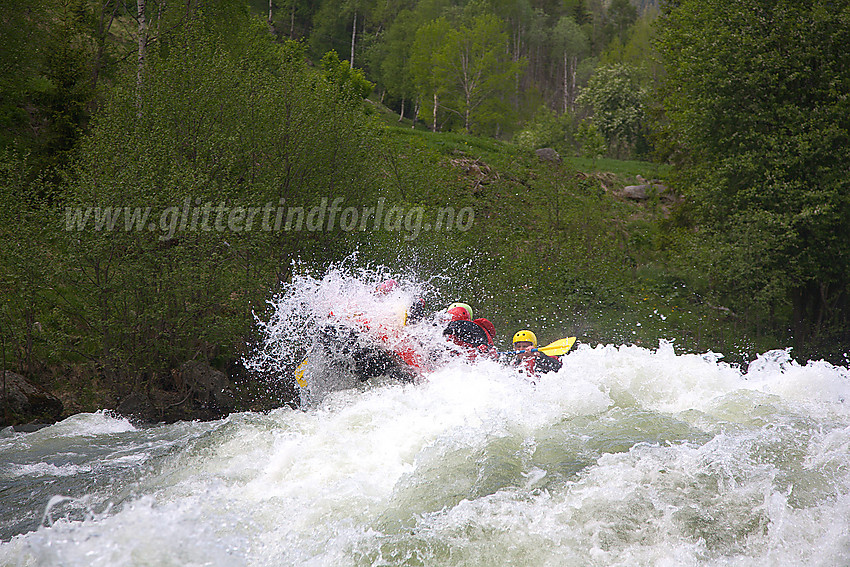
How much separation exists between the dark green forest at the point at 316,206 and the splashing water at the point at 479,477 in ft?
7.48

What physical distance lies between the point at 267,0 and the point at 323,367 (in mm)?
42439

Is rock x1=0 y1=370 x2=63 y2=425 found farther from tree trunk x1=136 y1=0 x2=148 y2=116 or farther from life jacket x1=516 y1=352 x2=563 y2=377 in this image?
life jacket x1=516 y1=352 x2=563 y2=377

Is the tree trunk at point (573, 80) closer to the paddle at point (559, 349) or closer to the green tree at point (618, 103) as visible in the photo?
the green tree at point (618, 103)

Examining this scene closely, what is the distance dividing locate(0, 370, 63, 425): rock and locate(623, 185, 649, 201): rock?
23361mm

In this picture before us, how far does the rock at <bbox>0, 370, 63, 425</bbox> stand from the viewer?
1051 centimetres

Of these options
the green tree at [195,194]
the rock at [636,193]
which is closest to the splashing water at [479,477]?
the green tree at [195,194]

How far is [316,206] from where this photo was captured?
1356 cm

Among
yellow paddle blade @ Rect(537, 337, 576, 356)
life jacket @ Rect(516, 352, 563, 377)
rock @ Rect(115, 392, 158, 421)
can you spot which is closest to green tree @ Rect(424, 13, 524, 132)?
yellow paddle blade @ Rect(537, 337, 576, 356)

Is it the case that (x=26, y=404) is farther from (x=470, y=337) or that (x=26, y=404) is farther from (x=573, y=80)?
(x=573, y=80)

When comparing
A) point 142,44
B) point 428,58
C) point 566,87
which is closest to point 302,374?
point 142,44

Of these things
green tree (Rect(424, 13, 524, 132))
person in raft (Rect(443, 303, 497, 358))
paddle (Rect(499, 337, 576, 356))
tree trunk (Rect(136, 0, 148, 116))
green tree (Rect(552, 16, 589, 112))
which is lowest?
paddle (Rect(499, 337, 576, 356))

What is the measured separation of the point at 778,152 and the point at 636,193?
1278 cm

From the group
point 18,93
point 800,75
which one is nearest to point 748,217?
point 800,75

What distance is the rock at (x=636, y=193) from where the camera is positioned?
92.7 feet
